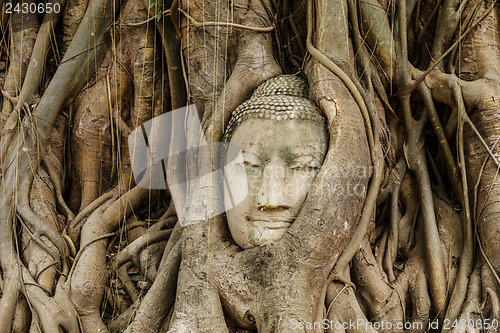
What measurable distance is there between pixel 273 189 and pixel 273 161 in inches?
6.1

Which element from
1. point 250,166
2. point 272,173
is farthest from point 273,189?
point 250,166

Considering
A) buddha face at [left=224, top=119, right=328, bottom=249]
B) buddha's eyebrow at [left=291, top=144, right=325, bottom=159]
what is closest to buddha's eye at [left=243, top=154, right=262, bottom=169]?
buddha face at [left=224, top=119, right=328, bottom=249]

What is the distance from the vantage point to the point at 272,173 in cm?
304

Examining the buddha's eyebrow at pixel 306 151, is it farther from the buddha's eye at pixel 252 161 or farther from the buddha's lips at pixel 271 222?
the buddha's lips at pixel 271 222

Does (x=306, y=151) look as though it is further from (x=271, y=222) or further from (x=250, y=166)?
(x=271, y=222)

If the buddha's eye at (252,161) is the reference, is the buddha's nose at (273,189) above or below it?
below

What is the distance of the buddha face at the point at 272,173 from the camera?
300 cm

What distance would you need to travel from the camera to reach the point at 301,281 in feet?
9.33

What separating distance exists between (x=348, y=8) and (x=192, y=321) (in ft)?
6.26

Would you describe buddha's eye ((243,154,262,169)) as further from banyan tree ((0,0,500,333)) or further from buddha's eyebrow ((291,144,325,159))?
buddha's eyebrow ((291,144,325,159))

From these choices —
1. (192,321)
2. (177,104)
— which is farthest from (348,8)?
(192,321)

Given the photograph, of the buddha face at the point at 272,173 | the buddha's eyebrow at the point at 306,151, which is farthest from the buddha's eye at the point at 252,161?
the buddha's eyebrow at the point at 306,151

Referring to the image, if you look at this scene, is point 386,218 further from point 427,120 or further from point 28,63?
point 28,63

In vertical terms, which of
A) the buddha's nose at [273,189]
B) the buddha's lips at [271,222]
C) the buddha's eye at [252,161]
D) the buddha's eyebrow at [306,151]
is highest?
the buddha's eyebrow at [306,151]
